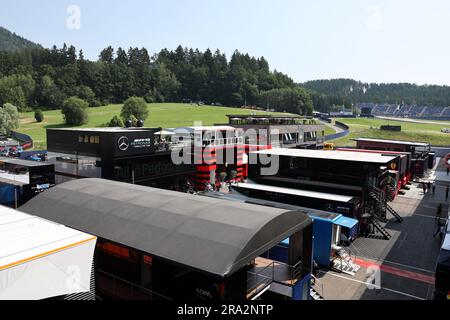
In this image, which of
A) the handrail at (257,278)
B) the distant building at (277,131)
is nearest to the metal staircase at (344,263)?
the handrail at (257,278)

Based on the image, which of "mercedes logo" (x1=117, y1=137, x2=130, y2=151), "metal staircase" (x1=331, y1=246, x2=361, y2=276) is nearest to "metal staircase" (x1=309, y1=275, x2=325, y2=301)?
"metal staircase" (x1=331, y1=246, x2=361, y2=276)

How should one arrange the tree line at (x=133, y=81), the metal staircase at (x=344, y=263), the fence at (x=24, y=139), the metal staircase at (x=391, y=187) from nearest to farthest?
1. the metal staircase at (x=344, y=263)
2. the metal staircase at (x=391, y=187)
3. the fence at (x=24, y=139)
4. the tree line at (x=133, y=81)

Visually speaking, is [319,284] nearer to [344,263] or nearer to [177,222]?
[344,263]

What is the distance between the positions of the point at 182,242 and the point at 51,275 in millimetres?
4965

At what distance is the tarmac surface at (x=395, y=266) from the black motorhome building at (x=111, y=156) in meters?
21.5

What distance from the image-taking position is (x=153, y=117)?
127m

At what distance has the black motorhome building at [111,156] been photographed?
3475 centimetres

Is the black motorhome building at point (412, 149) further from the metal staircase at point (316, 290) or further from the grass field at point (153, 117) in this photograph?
the grass field at point (153, 117)

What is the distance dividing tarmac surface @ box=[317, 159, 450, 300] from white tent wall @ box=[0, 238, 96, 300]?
571 inches

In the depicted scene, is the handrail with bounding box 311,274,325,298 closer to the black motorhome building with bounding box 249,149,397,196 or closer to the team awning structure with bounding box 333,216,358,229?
the team awning structure with bounding box 333,216,358,229

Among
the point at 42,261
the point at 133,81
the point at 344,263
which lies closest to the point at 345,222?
the point at 344,263

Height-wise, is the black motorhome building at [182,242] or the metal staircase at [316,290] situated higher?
the black motorhome building at [182,242]
